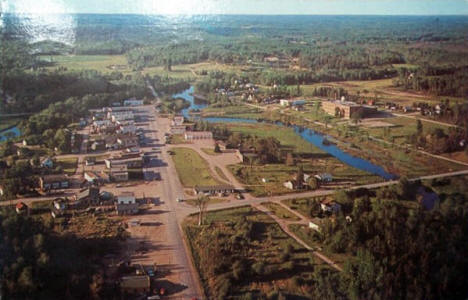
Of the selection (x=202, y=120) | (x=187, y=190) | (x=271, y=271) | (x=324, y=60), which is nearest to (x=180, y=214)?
(x=187, y=190)

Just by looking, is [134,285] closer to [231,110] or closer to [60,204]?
[60,204]

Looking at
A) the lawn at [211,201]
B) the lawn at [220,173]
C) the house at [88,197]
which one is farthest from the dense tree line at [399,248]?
the house at [88,197]

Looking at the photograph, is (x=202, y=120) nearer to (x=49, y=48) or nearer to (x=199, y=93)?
(x=199, y=93)

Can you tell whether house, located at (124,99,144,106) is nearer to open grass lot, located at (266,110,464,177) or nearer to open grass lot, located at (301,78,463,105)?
open grass lot, located at (266,110,464,177)

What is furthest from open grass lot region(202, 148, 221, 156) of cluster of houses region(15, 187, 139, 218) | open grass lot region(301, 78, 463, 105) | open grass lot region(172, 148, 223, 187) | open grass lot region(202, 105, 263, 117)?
open grass lot region(301, 78, 463, 105)

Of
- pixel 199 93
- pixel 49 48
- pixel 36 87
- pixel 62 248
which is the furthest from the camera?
pixel 199 93

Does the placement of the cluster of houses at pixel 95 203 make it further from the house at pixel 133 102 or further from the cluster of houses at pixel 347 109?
the cluster of houses at pixel 347 109

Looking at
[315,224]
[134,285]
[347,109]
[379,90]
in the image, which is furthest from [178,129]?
[379,90]
